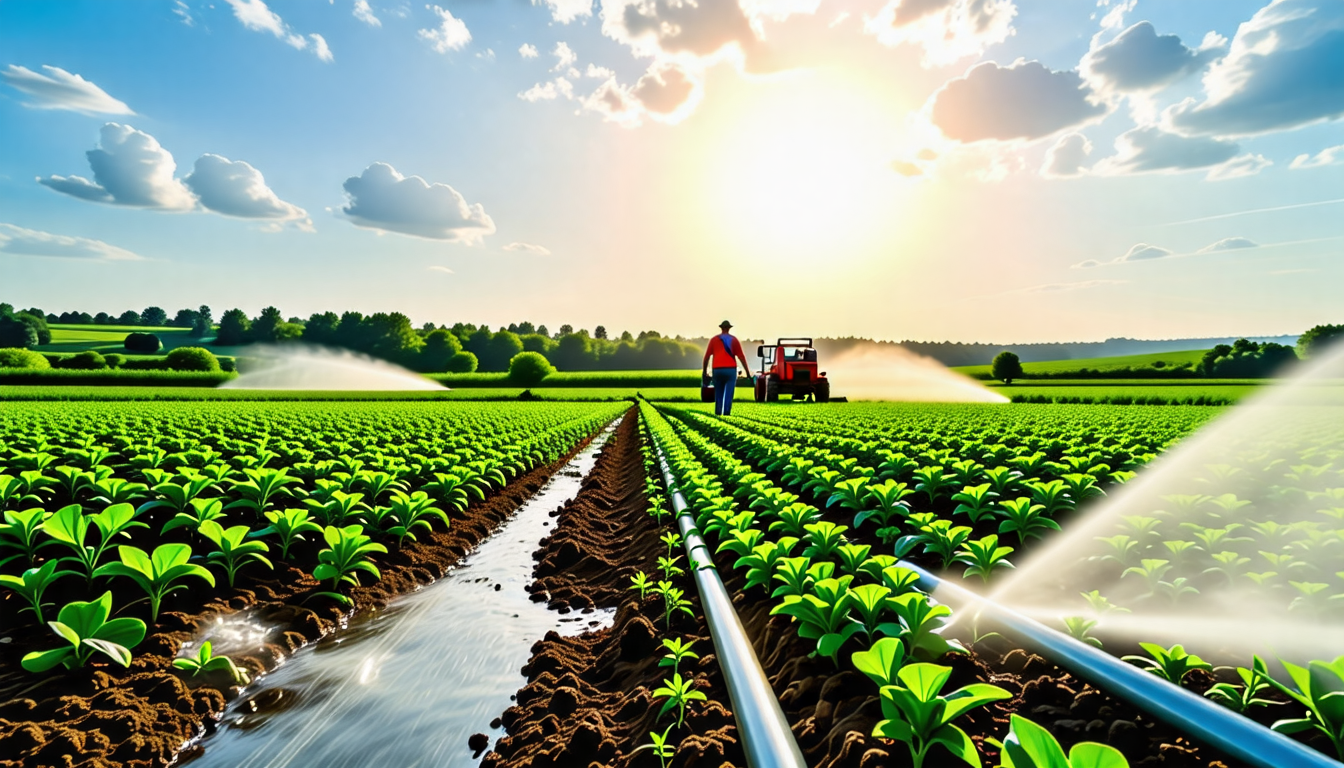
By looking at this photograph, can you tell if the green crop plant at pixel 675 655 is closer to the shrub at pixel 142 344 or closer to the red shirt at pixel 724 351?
the red shirt at pixel 724 351

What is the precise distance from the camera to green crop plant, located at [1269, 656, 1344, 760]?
2.01m

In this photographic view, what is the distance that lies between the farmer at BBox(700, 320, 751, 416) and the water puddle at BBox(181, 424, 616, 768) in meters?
13.0

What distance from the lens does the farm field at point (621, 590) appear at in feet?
8.20

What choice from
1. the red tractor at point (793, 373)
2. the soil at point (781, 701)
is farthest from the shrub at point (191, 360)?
the soil at point (781, 701)

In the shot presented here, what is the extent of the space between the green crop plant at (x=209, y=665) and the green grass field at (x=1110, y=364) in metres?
87.5

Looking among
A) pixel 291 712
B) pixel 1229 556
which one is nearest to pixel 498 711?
pixel 291 712

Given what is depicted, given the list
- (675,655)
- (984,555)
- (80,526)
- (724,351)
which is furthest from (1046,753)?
(724,351)

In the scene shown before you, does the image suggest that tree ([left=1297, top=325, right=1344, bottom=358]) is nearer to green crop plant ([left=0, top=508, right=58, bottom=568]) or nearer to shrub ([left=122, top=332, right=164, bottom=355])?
green crop plant ([left=0, top=508, right=58, bottom=568])

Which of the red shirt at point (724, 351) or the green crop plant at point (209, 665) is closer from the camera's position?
the green crop plant at point (209, 665)

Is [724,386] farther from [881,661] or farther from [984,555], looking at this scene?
[881,661]

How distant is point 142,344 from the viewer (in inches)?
4178

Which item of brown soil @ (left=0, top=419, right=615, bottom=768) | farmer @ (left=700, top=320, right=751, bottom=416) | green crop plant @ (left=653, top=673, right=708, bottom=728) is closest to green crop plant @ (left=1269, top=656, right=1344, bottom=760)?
green crop plant @ (left=653, top=673, right=708, bottom=728)

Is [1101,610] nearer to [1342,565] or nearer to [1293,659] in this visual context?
[1293,659]

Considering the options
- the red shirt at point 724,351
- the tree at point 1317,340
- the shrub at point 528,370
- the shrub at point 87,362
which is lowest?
the shrub at point 87,362
